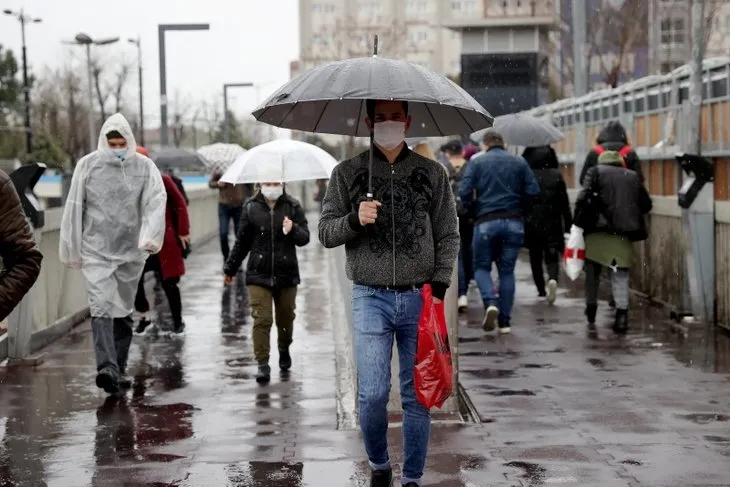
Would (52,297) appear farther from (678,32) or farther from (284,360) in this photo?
(678,32)

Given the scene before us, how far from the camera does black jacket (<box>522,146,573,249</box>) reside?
1527cm

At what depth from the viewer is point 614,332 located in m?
12.7

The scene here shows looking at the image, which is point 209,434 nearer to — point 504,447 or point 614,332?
point 504,447

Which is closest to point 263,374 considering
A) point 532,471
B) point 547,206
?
point 532,471

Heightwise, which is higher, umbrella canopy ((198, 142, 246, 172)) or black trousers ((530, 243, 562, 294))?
umbrella canopy ((198, 142, 246, 172))

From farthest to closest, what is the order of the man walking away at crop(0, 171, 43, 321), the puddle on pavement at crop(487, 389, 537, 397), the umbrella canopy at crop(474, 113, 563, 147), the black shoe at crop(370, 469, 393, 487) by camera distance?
1. the umbrella canopy at crop(474, 113, 563, 147)
2. the puddle on pavement at crop(487, 389, 537, 397)
3. the black shoe at crop(370, 469, 393, 487)
4. the man walking away at crop(0, 171, 43, 321)

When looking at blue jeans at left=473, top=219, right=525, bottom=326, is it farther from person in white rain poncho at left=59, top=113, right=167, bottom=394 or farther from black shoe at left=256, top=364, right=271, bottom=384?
person in white rain poncho at left=59, top=113, right=167, bottom=394

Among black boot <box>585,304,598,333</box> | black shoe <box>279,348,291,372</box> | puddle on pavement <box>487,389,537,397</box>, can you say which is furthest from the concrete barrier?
black boot <box>585,304,598,333</box>

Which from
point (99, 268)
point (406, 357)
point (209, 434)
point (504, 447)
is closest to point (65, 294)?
point (99, 268)

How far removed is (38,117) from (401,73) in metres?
87.9

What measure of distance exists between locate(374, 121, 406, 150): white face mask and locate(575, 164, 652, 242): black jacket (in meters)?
6.59

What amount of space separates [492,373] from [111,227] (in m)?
2.80

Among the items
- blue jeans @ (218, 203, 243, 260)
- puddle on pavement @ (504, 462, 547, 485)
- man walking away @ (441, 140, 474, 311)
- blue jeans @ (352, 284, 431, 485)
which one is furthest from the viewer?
blue jeans @ (218, 203, 243, 260)

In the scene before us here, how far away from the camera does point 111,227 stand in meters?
9.81
